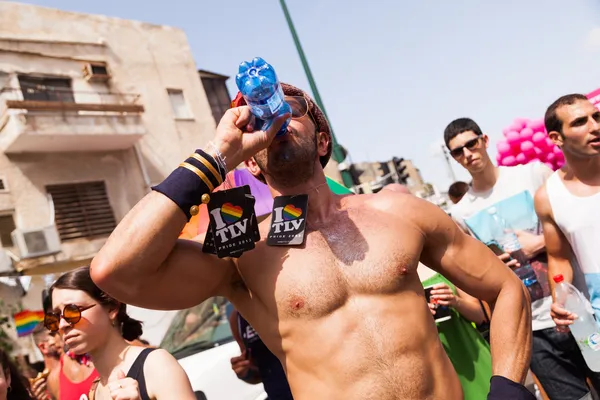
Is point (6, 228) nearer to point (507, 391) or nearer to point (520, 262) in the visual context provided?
point (520, 262)

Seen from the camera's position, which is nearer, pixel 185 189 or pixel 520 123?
pixel 185 189

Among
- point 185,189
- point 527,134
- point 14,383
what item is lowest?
point 14,383

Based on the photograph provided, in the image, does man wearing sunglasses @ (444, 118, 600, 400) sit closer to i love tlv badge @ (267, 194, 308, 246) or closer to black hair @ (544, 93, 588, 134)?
black hair @ (544, 93, 588, 134)

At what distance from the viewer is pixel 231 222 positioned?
1829 mm

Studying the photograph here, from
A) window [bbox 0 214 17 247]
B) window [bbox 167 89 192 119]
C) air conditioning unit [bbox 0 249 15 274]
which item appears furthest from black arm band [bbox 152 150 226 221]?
window [bbox 167 89 192 119]

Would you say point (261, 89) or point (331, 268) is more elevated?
point (261, 89)

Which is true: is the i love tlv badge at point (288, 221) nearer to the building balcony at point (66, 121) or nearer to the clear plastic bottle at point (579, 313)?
the clear plastic bottle at point (579, 313)

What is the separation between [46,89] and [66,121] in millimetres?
1103

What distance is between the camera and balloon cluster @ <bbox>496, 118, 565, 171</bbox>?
5.68 m

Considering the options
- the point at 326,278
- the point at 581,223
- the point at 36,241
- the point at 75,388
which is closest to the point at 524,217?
the point at 581,223

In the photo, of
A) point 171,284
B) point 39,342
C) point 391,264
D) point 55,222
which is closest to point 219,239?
point 171,284

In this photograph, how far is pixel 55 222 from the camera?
53.2ft

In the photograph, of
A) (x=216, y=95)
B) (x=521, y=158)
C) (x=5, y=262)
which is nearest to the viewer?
(x=521, y=158)

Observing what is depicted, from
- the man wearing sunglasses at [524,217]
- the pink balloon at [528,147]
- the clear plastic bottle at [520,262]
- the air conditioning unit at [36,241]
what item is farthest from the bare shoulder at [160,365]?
the air conditioning unit at [36,241]
